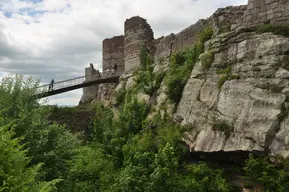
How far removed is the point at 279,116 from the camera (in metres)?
7.82

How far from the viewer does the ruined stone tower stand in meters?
18.7

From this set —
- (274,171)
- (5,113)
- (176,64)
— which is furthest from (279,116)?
(5,113)

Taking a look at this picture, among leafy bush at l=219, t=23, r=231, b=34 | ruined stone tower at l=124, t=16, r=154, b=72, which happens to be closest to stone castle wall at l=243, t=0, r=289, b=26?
leafy bush at l=219, t=23, r=231, b=34

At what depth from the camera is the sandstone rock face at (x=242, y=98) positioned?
796 cm

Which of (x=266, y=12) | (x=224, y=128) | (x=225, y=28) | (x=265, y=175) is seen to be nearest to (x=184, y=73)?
(x=225, y=28)

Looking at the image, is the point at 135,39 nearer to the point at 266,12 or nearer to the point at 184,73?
the point at 184,73

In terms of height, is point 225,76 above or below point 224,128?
above

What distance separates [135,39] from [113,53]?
467 centimetres

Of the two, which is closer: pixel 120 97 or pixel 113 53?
pixel 120 97

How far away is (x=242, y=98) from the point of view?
29.2ft

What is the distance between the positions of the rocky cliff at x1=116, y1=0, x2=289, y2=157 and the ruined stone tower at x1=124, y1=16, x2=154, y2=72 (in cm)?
728

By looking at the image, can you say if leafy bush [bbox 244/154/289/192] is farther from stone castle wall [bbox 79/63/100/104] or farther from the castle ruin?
stone castle wall [bbox 79/63/100/104]

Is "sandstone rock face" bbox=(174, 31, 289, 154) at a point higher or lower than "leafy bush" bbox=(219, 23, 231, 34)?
lower

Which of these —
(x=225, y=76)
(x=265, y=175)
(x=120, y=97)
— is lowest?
(x=265, y=175)
